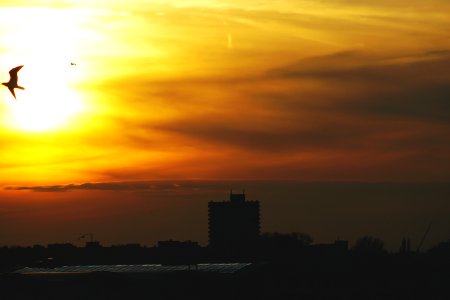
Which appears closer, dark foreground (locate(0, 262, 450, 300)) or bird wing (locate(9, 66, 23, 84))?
bird wing (locate(9, 66, 23, 84))

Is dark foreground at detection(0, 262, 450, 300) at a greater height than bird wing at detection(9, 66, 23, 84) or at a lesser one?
lesser

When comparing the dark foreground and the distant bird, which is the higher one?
the distant bird

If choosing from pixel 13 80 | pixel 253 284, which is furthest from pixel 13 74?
pixel 253 284

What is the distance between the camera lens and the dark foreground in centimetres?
14312

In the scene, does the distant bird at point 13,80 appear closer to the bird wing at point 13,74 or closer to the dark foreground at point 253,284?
the bird wing at point 13,74

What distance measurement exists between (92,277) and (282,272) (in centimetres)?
2341

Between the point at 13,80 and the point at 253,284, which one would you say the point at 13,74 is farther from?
the point at 253,284

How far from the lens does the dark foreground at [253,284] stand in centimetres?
14312

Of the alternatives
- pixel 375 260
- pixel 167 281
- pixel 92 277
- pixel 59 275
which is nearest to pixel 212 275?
pixel 167 281

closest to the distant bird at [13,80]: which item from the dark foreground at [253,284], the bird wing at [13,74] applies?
the bird wing at [13,74]

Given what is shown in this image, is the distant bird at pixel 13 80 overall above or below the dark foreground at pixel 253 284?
above

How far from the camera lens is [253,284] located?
147 m

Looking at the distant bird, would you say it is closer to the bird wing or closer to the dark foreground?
the bird wing

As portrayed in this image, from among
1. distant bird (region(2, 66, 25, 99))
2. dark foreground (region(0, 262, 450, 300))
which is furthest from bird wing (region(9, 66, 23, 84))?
dark foreground (region(0, 262, 450, 300))
